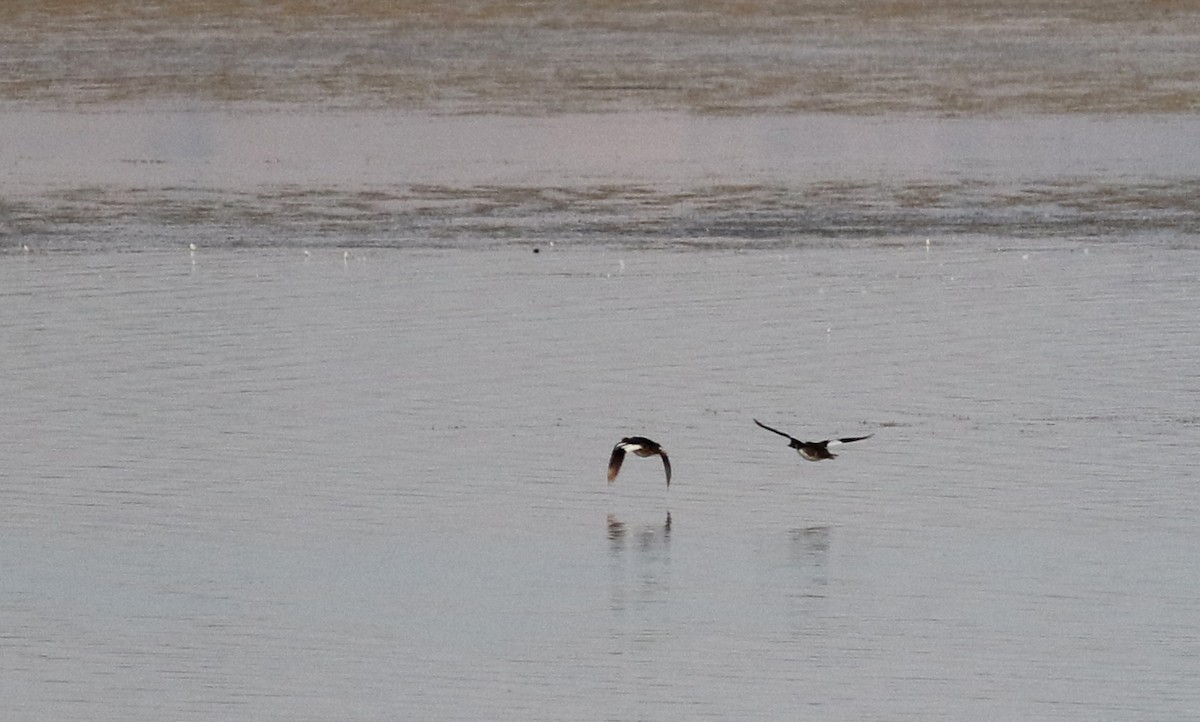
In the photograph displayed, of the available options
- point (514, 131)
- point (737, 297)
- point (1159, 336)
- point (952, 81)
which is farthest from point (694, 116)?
point (1159, 336)

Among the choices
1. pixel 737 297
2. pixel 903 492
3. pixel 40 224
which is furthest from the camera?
pixel 40 224

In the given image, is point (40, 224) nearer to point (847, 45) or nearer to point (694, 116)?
point (694, 116)

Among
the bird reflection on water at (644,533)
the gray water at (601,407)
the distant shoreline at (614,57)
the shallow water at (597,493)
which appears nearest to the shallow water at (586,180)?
the gray water at (601,407)

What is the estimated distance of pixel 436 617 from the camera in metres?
7.94

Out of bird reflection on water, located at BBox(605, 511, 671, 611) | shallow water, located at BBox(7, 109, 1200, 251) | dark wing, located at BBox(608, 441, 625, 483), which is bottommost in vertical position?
bird reflection on water, located at BBox(605, 511, 671, 611)

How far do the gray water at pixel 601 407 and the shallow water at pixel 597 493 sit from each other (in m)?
0.03

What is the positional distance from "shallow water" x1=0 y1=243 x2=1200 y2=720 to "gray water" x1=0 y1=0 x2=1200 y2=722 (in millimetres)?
27

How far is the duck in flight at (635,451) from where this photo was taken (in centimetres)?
932

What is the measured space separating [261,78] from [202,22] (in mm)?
3943

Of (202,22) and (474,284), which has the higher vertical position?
(202,22)

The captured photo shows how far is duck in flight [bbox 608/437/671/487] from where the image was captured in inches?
367

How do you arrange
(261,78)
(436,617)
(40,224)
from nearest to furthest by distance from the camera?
(436,617)
(40,224)
(261,78)

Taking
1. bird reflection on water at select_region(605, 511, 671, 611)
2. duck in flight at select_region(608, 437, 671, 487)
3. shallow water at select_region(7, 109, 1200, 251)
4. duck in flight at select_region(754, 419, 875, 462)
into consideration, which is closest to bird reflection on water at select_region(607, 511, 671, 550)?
bird reflection on water at select_region(605, 511, 671, 611)

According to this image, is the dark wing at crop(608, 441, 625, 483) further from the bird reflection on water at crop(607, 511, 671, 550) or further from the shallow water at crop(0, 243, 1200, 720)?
the bird reflection on water at crop(607, 511, 671, 550)
